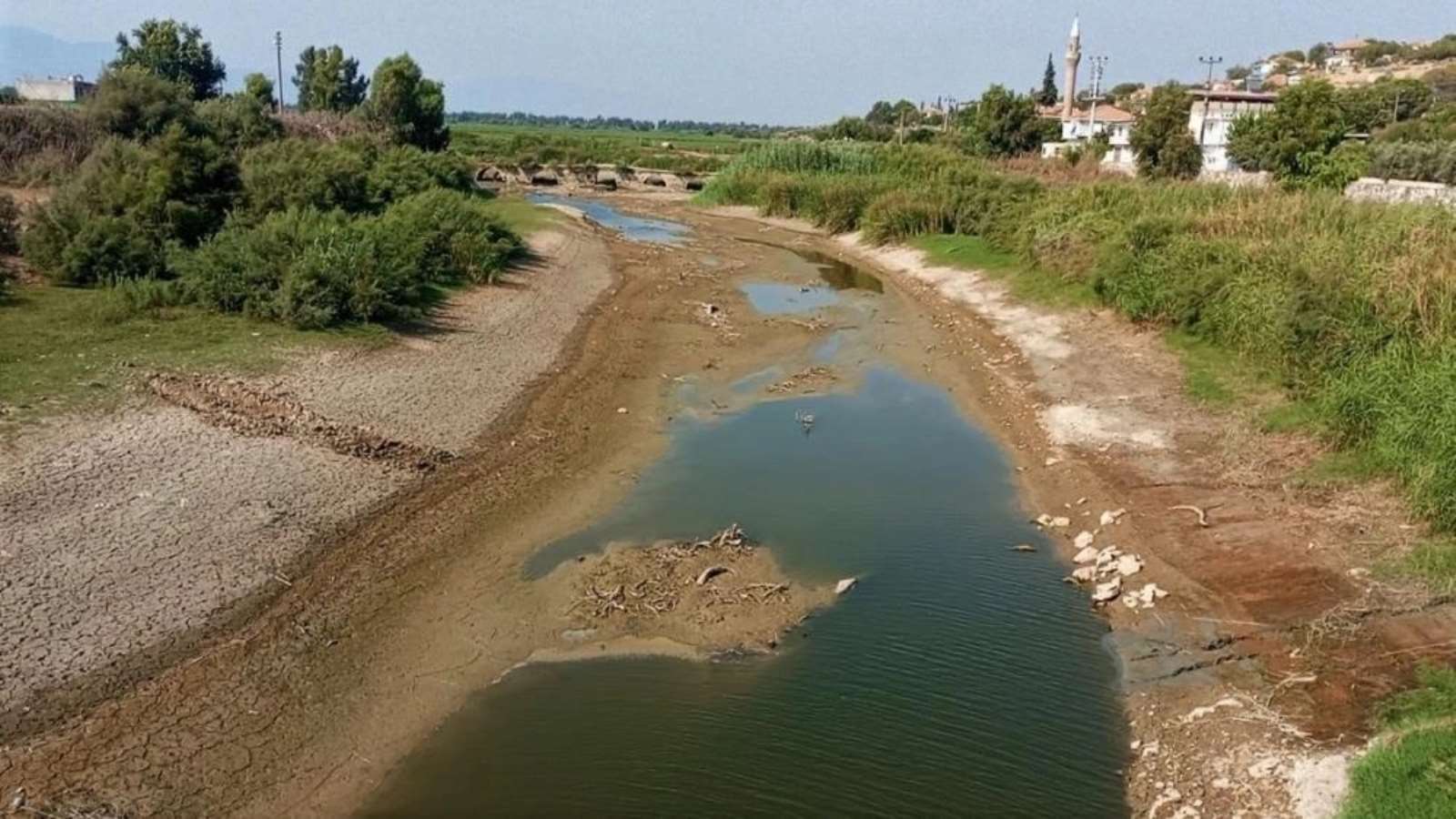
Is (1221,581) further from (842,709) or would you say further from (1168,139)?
(1168,139)

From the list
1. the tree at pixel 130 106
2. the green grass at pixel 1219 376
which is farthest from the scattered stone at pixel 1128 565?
the tree at pixel 130 106

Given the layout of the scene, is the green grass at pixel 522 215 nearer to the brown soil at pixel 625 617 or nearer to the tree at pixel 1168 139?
the brown soil at pixel 625 617

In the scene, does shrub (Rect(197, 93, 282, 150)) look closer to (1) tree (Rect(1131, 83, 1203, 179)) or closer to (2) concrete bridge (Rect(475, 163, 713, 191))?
(2) concrete bridge (Rect(475, 163, 713, 191))

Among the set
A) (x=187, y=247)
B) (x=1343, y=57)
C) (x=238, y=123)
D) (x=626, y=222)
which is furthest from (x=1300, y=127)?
(x=1343, y=57)

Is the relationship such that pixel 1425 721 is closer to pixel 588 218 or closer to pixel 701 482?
pixel 701 482

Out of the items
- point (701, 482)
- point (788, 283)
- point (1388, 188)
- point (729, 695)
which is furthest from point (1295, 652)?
point (1388, 188)

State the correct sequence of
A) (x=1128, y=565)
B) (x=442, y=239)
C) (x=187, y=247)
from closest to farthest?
(x=1128, y=565) → (x=187, y=247) → (x=442, y=239)
